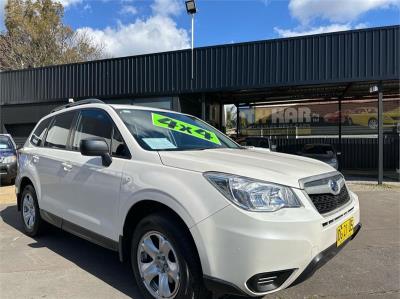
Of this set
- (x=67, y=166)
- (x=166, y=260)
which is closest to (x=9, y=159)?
(x=67, y=166)

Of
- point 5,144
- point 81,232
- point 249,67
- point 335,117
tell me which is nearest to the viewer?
point 81,232

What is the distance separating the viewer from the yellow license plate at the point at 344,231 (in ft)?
11.0

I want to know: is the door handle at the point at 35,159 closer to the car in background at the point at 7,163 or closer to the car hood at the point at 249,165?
the car hood at the point at 249,165

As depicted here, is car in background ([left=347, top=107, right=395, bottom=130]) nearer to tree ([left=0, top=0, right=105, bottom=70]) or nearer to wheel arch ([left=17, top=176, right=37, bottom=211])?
wheel arch ([left=17, top=176, right=37, bottom=211])

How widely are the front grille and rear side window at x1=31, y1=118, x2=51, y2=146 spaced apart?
4018 mm

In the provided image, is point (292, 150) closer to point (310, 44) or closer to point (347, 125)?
point (347, 125)

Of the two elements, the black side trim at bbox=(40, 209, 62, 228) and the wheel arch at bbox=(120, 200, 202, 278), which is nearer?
the wheel arch at bbox=(120, 200, 202, 278)

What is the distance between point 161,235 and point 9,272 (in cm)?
217

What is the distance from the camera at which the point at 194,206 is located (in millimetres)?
3113

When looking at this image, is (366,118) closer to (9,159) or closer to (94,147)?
(9,159)

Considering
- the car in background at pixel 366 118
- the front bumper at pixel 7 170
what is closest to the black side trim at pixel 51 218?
the front bumper at pixel 7 170

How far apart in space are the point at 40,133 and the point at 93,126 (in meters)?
1.75

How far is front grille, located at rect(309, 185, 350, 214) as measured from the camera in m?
3.24

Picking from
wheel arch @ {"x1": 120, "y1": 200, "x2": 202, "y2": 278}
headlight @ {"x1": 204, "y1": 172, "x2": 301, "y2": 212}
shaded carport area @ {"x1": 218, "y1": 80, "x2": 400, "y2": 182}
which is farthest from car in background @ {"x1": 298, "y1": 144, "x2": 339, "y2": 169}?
headlight @ {"x1": 204, "y1": 172, "x2": 301, "y2": 212}
